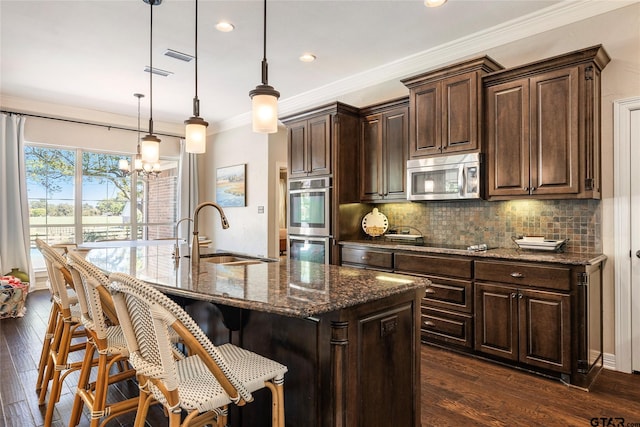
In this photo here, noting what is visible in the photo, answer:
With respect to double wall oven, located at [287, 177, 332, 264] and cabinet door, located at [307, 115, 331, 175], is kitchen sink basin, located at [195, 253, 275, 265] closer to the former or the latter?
double wall oven, located at [287, 177, 332, 264]

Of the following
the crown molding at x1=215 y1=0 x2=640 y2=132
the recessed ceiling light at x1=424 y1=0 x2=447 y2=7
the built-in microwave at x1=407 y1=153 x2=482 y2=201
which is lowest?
the built-in microwave at x1=407 y1=153 x2=482 y2=201

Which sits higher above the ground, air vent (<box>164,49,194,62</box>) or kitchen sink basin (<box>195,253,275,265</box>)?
air vent (<box>164,49,194,62</box>)

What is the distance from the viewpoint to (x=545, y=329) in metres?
2.71

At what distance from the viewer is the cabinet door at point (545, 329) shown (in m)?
2.63

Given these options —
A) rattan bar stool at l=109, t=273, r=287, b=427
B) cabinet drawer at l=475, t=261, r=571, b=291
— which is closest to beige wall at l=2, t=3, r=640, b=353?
cabinet drawer at l=475, t=261, r=571, b=291

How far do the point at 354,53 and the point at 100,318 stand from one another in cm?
356

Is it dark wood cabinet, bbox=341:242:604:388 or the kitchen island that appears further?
dark wood cabinet, bbox=341:242:604:388

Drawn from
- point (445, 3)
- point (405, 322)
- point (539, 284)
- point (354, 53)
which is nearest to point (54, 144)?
point (354, 53)

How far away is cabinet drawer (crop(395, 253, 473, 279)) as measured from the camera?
3.16 m

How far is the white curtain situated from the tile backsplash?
5.23 m

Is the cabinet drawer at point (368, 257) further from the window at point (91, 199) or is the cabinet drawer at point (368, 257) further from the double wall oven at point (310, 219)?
the window at point (91, 199)

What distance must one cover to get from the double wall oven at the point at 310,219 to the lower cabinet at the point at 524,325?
6.06ft

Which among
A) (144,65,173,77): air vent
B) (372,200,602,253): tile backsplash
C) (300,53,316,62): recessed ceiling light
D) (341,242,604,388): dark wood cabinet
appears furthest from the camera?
(144,65,173,77): air vent

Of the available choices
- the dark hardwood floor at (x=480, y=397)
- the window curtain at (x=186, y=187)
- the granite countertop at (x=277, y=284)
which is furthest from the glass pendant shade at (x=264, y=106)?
the window curtain at (x=186, y=187)
